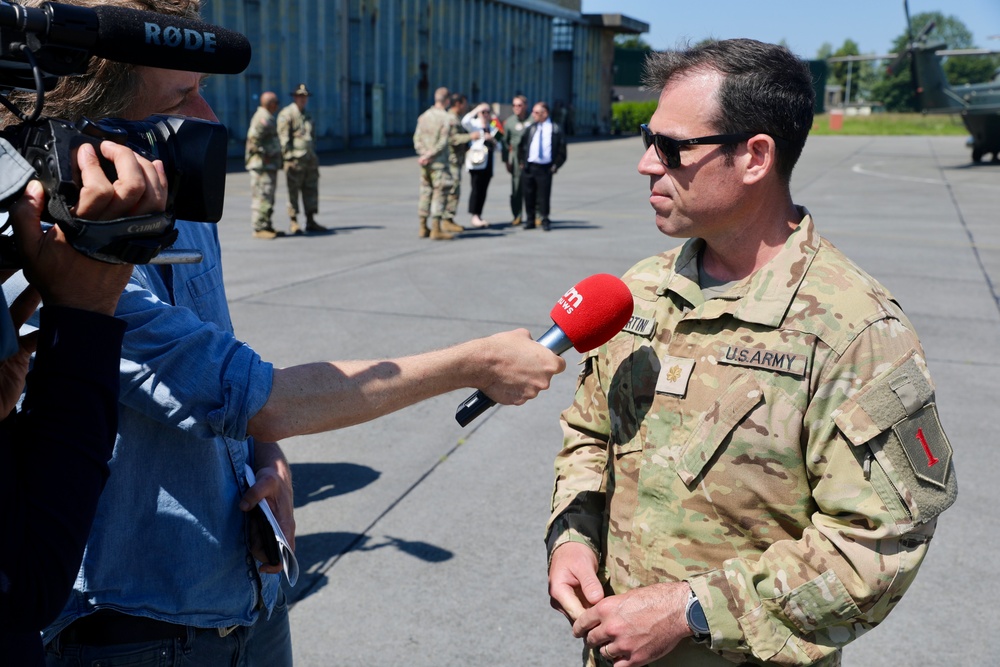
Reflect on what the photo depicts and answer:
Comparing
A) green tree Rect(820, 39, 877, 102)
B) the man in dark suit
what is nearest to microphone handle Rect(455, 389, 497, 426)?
the man in dark suit

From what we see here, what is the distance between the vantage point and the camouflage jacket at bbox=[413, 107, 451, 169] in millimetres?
13422

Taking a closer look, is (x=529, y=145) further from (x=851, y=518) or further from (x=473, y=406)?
(x=851, y=518)

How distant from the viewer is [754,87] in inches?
79.1

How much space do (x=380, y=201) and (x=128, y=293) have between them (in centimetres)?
1705

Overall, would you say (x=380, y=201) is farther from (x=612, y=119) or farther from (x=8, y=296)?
(x=612, y=119)

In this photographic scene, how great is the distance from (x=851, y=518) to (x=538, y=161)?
12983 mm

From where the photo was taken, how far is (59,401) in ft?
4.25

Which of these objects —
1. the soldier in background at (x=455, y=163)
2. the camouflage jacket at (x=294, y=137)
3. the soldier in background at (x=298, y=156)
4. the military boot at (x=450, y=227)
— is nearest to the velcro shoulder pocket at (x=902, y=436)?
the soldier in background at (x=455, y=163)

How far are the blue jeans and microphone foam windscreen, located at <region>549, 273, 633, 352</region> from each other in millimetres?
927

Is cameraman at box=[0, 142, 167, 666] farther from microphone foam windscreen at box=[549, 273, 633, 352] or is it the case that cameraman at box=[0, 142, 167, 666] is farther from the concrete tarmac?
the concrete tarmac

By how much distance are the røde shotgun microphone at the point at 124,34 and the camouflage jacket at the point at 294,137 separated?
41.1 ft

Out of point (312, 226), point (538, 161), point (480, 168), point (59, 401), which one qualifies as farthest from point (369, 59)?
point (59, 401)

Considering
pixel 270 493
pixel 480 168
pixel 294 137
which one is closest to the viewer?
pixel 270 493

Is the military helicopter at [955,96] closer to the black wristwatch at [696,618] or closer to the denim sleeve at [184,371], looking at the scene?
the black wristwatch at [696,618]
